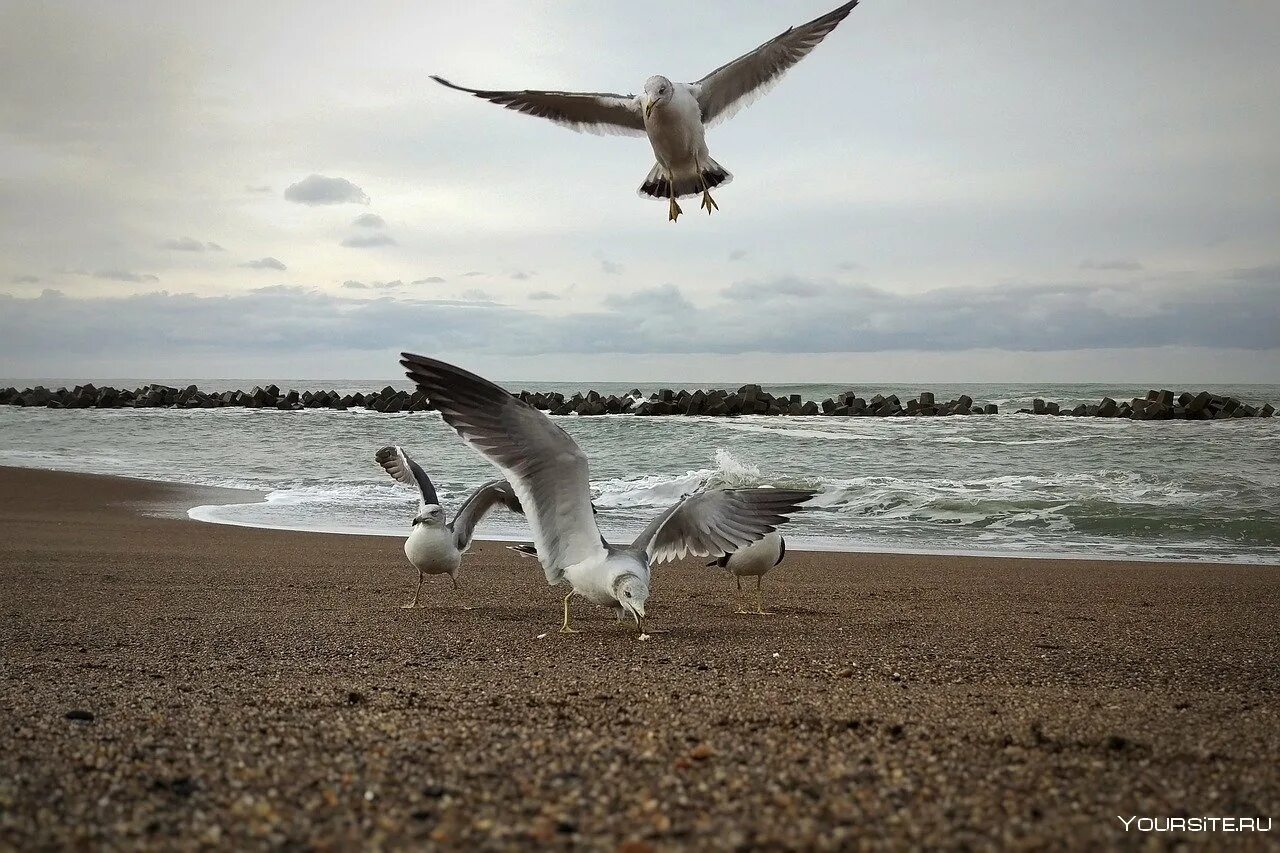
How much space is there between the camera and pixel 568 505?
538 centimetres

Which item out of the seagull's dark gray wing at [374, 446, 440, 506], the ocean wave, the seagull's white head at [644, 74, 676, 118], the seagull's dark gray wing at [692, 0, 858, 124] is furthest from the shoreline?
the seagull's white head at [644, 74, 676, 118]

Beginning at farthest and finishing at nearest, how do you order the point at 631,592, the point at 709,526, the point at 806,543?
the point at 806,543 < the point at 709,526 < the point at 631,592

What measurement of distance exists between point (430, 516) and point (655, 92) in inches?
123

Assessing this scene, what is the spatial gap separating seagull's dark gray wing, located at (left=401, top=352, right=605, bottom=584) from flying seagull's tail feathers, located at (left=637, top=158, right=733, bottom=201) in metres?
2.84

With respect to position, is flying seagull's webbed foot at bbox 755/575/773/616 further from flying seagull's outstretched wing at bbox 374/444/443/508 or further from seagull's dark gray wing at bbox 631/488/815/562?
flying seagull's outstretched wing at bbox 374/444/443/508

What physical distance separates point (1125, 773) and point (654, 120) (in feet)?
16.5

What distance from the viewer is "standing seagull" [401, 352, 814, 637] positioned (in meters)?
5.11

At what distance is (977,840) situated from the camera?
2129 mm

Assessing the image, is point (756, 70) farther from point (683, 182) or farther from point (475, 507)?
point (475, 507)

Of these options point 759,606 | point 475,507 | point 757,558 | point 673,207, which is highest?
point 673,207

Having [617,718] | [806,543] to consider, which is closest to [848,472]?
[806,543]

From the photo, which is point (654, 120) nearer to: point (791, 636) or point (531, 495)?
point (531, 495)

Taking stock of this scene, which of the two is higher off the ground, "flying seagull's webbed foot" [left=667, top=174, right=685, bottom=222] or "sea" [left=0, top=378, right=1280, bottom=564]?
"flying seagull's webbed foot" [left=667, top=174, right=685, bottom=222]

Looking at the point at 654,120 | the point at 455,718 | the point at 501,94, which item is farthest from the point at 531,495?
the point at 501,94
